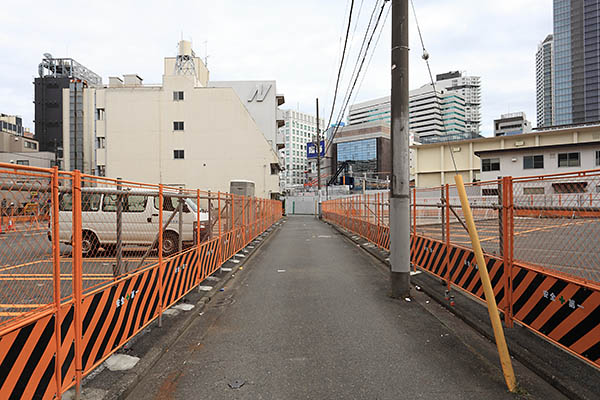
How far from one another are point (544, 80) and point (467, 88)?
31190 millimetres

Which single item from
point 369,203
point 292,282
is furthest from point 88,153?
point 292,282

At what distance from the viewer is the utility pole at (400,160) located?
691 centimetres

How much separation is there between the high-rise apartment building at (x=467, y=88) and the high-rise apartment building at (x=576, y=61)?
99.9ft

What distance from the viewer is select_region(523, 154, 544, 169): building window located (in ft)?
120

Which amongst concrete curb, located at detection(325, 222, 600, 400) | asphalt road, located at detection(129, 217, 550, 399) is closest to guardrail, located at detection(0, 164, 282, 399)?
asphalt road, located at detection(129, 217, 550, 399)

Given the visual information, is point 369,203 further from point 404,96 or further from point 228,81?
point 228,81

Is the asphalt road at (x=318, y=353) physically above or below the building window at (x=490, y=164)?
below

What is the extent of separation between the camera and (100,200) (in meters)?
4.99

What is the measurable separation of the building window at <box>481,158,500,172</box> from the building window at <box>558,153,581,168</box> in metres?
5.63

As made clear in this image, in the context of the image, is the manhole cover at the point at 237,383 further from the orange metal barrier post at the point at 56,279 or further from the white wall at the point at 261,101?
the white wall at the point at 261,101

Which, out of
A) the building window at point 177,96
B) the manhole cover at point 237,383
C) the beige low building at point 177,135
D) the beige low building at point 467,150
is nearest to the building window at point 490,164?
the beige low building at point 467,150

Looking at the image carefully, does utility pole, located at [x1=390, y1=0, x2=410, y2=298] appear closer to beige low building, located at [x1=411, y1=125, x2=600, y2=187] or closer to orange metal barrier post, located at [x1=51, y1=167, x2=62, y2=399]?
orange metal barrier post, located at [x1=51, y1=167, x2=62, y2=399]

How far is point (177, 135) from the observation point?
3900 cm

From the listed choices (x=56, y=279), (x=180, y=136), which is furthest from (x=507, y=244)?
(x=180, y=136)
